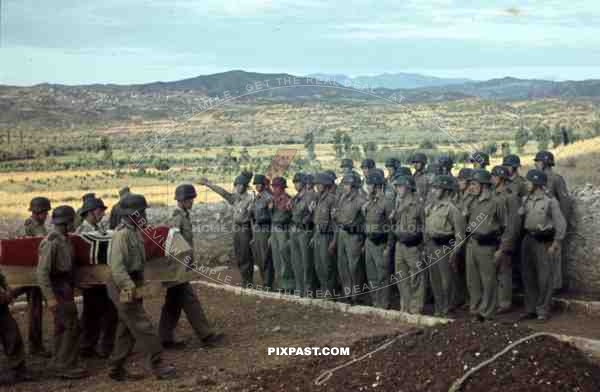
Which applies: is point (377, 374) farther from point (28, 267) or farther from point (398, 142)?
point (398, 142)

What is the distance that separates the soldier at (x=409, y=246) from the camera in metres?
10.8

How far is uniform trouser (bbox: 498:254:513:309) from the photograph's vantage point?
1071 centimetres

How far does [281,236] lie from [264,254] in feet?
1.94

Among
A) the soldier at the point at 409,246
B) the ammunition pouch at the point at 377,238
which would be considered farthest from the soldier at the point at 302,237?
the soldier at the point at 409,246

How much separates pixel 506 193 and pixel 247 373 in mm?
4344

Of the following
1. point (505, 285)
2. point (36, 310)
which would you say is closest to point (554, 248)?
point (505, 285)

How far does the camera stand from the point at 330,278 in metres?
12.2

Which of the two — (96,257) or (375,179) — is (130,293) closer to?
(96,257)

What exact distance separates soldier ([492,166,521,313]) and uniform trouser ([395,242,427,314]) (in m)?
1.00

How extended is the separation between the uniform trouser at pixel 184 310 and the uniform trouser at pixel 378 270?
269 centimetres

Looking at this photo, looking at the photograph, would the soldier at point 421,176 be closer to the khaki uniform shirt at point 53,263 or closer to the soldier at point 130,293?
the soldier at point 130,293

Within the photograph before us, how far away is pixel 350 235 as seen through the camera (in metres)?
11.7

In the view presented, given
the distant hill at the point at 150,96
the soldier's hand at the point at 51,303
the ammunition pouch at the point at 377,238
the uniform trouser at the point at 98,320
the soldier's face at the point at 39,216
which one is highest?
the distant hill at the point at 150,96

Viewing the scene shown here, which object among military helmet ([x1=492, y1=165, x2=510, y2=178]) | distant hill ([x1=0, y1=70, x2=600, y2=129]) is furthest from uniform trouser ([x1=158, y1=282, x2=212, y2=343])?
distant hill ([x1=0, y1=70, x2=600, y2=129])
